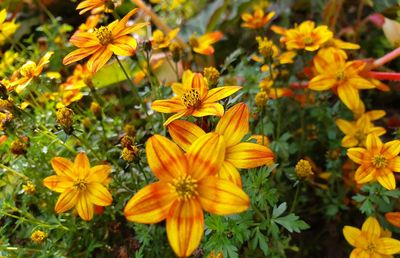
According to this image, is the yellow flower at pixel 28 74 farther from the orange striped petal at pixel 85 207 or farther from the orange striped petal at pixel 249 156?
the orange striped petal at pixel 249 156

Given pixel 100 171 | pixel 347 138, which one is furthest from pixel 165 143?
pixel 347 138

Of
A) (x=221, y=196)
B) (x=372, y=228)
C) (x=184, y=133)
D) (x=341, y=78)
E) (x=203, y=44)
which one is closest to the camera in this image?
(x=221, y=196)

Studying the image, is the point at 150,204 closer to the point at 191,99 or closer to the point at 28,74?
the point at 191,99

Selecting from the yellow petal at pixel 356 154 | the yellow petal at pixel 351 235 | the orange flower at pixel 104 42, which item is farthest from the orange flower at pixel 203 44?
the yellow petal at pixel 351 235

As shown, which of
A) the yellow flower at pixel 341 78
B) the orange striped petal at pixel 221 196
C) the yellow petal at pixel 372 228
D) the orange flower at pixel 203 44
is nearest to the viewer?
the orange striped petal at pixel 221 196

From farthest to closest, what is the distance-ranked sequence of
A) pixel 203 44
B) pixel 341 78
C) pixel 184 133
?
1. pixel 203 44
2. pixel 341 78
3. pixel 184 133

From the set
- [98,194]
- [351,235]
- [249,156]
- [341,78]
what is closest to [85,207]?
[98,194]

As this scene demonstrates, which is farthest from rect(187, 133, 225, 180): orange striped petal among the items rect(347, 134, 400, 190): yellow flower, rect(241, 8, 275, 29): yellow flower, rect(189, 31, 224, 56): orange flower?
rect(241, 8, 275, 29): yellow flower
